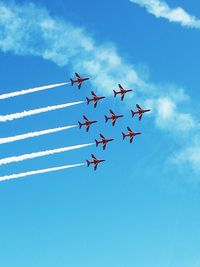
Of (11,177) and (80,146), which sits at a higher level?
(80,146)

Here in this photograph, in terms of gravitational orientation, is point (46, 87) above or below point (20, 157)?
above

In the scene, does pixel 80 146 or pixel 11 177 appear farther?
pixel 80 146

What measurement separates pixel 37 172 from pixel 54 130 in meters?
14.1

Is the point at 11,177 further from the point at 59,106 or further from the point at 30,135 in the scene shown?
the point at 59,106

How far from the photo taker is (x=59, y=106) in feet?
566

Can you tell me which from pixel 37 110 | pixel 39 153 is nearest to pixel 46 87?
pixel 37 110

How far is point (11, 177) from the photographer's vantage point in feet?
532

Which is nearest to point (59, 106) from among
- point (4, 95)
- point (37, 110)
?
point (37, 110)

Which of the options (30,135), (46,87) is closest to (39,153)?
(30,135)

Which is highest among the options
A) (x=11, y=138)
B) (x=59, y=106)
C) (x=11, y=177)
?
(x=59, y=106)

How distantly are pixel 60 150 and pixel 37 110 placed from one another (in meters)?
13.9

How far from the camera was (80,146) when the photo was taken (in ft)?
568

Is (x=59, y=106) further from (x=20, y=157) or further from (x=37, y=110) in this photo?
(x=20, y=157)

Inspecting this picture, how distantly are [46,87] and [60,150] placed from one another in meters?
19.8
